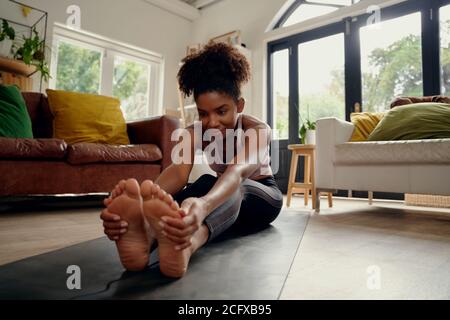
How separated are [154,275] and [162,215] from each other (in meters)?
0.18

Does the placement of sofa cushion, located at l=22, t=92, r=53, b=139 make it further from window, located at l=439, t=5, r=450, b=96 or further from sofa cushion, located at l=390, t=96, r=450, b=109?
window, located at l=439, t=5, r=450, b=96

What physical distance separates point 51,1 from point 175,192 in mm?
3751

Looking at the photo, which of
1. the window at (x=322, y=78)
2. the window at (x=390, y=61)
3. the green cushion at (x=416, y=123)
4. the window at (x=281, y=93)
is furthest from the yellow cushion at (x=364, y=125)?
the window at (x=281, y=93)

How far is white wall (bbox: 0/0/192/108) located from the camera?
3.74 metres

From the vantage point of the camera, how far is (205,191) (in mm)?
1073

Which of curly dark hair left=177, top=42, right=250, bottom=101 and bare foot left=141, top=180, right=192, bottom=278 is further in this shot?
curly dark hair left=177, top=42, right=250, bottom=101

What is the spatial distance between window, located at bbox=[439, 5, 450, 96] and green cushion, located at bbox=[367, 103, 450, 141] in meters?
1.27

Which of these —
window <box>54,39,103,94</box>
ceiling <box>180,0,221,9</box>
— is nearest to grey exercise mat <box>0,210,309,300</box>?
window <box>54,39,103,94</box>

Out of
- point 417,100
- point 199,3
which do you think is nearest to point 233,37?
point 199,3

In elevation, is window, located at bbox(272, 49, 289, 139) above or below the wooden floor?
above

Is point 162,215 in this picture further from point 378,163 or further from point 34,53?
point 34,53

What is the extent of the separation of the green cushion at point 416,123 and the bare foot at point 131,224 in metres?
1.69

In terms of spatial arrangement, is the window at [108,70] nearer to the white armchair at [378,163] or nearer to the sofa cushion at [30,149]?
the sofa cushion at [30,149]
